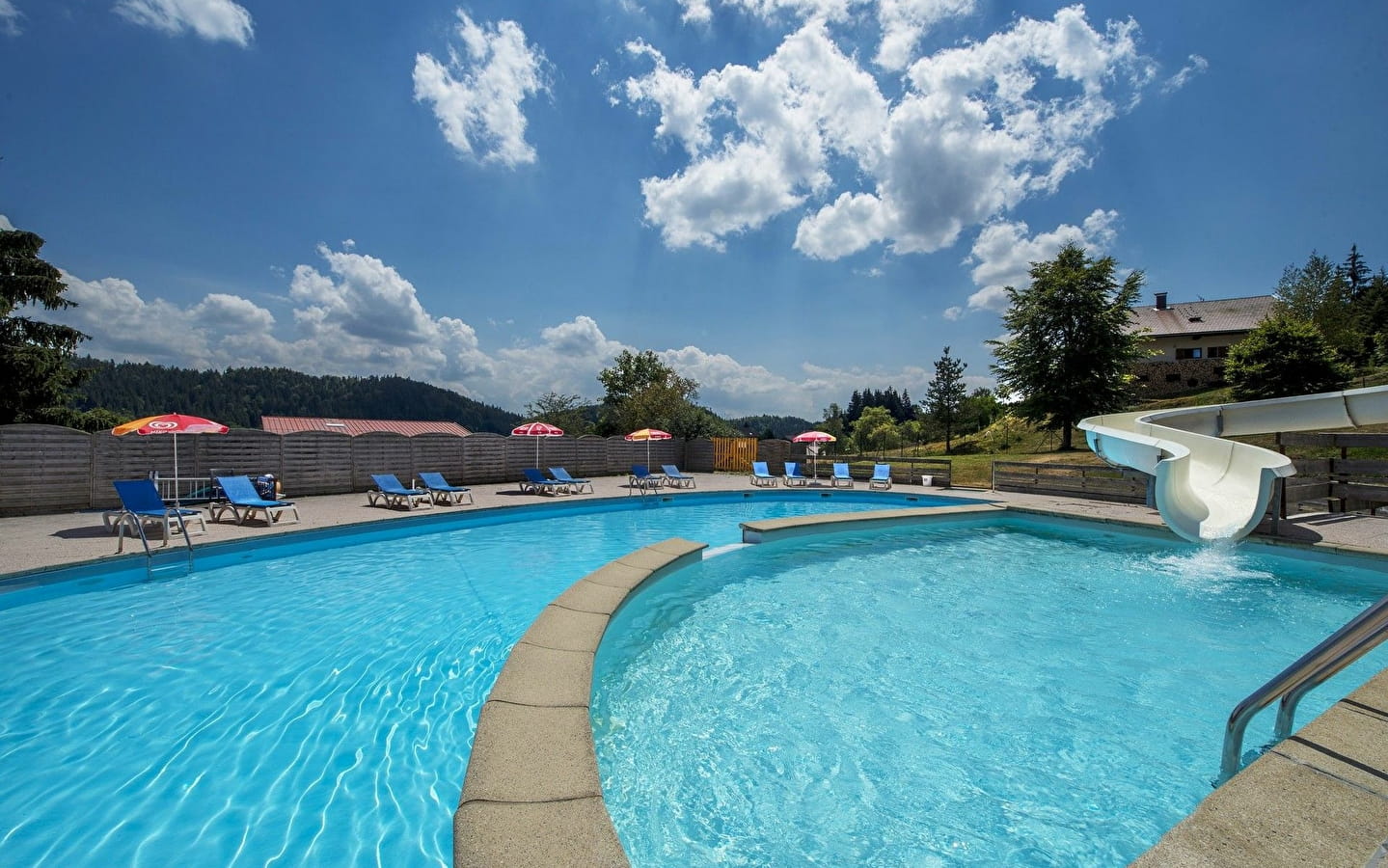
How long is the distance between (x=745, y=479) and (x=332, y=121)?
53.2ft

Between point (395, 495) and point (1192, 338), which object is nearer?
point (395, 495)

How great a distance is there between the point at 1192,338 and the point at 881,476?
137 ft

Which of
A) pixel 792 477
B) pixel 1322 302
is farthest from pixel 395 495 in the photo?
pixel 1322 302

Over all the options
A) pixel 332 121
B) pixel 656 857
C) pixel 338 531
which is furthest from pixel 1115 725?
pixel 332 121

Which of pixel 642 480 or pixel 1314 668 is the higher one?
pixel 1314 668

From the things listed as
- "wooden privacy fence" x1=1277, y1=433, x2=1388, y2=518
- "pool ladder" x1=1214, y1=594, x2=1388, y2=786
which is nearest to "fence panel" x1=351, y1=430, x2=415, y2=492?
"pool ladder" x1=1214, y1=594, x2=1388, y2=786

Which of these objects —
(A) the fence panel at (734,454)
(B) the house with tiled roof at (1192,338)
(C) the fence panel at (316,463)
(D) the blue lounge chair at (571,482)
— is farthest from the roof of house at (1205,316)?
(C) the fence panel at (316,463)

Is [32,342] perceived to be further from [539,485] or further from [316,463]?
[539,485]

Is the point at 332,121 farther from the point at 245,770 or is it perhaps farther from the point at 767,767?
the point at 767,767

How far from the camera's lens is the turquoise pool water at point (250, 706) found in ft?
8.07

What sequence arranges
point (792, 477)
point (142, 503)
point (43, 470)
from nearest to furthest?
point (142, 503) → point (43, 470) → point (792, 477)

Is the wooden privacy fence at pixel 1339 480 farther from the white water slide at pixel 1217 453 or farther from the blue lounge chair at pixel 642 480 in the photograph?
the blue lounge chair at pixel 642 480

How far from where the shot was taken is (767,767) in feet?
10.1

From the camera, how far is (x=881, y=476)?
719 inches
